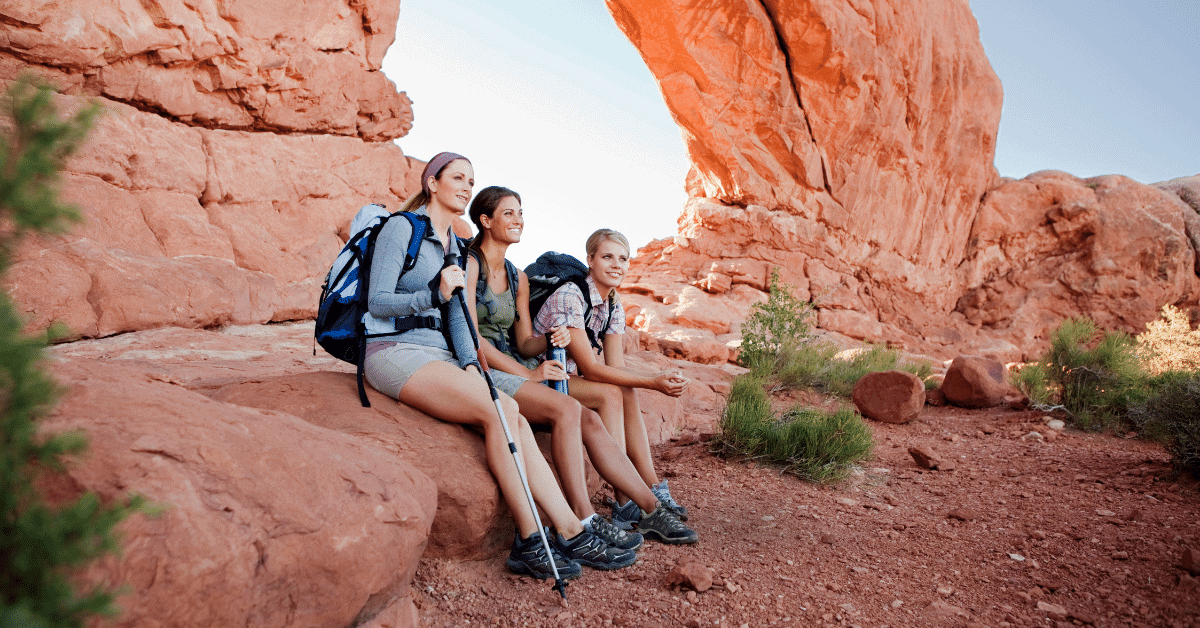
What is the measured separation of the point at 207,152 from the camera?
7.63 meters

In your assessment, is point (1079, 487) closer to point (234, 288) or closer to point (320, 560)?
point (320, 560)

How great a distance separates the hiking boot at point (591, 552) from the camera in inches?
119

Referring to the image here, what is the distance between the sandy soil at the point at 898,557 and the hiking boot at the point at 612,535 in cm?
10

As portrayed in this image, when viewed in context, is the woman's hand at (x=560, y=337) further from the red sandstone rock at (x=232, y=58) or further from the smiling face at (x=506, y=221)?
the red sandstone rock at (x=232, y=58)

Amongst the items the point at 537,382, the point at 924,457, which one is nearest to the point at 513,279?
the point at 537,382

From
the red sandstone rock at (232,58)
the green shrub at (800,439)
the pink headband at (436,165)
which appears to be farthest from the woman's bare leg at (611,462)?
the red sandstone rock at (232,58)

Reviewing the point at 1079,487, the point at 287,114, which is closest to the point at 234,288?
the point at 287,114

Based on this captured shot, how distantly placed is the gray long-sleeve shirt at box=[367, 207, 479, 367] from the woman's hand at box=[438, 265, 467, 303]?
0.06 meters

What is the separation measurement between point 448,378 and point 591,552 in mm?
1013

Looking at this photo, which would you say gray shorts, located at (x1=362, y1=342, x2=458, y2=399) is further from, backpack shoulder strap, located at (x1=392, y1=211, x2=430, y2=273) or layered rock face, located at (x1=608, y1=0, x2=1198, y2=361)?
layered rock face, located at (x1=608, y1=0, x2=1198, y2=361)

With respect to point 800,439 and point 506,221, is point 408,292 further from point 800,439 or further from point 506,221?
point 800,439

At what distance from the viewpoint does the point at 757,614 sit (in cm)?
272

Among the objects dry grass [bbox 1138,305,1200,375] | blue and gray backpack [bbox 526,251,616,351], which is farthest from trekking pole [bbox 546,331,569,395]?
dry grass [bbox 1138,305,1200,375]

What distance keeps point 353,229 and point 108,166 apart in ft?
16.5
